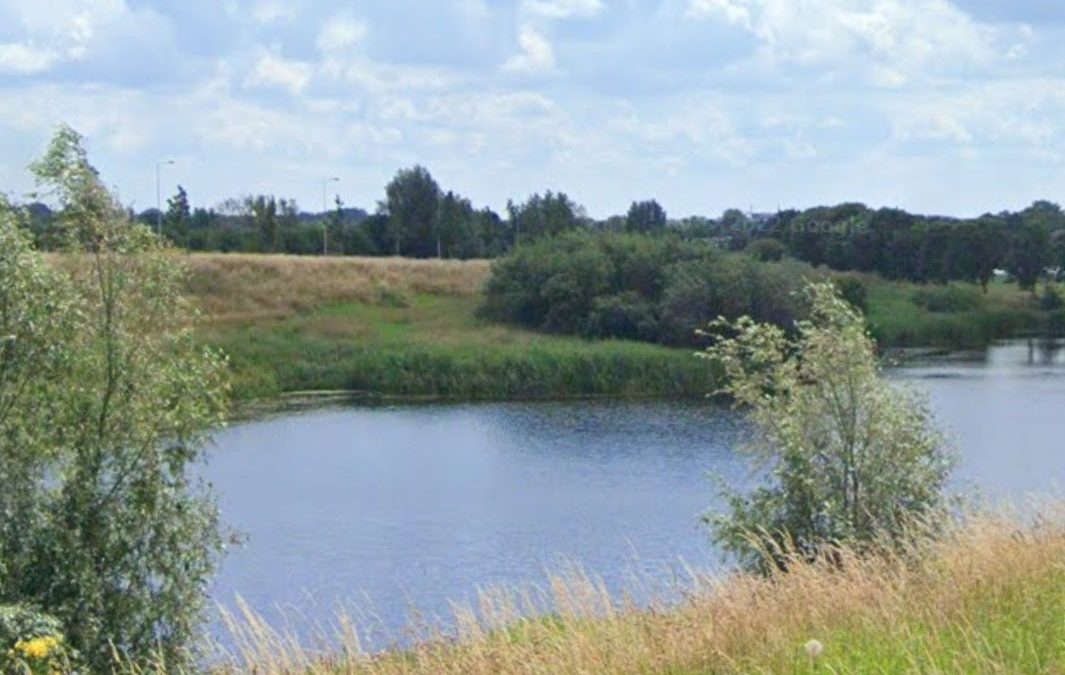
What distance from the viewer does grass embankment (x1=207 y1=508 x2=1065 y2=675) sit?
6688 mm

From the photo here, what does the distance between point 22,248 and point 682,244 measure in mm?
57790

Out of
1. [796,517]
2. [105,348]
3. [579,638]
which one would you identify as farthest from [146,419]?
[579,638]

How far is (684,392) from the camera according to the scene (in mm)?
57812

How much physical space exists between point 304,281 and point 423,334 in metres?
8.36

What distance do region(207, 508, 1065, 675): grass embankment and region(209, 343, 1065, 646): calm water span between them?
8.40 m

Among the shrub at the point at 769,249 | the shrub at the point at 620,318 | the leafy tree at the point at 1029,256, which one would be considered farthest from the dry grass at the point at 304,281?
the leafy tree at the point at 1029,256

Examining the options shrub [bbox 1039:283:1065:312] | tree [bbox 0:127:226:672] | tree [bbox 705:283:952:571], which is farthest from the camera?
shrub [bbox 1039:283:1065:312]

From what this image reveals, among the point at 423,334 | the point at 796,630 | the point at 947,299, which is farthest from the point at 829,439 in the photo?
the point at 947,299

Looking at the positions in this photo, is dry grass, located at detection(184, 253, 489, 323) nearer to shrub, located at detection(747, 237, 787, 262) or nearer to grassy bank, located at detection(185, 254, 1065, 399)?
grassy bank, located at detection(185, 254, 1065, 399)

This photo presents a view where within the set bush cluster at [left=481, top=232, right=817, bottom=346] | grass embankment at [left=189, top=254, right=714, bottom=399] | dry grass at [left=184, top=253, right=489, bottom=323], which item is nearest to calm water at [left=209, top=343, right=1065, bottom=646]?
grass embankment at [left=189, top=254, right=714, bottom=399]

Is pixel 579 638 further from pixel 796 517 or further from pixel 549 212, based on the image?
pixel 549 212

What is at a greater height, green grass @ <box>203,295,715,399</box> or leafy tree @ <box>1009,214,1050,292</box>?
leafy tree @ <box>1009,214,1050,292</box>

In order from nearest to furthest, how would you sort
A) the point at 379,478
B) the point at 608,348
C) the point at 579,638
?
the point at 579,638 < the point at 379,478 < the point at 608,348

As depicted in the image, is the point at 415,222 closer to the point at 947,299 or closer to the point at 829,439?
the point at 947,299
